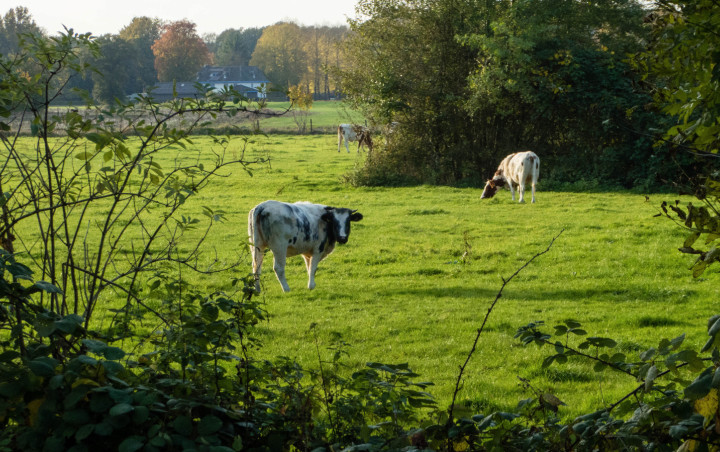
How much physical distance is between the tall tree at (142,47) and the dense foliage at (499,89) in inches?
1805

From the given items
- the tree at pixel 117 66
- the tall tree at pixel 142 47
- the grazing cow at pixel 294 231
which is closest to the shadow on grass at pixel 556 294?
the grazing cow at pixel 294 231

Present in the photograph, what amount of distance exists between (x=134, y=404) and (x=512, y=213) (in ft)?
56.2

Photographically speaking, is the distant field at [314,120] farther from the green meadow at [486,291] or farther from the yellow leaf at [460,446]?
the yellow leaf at [460,446]

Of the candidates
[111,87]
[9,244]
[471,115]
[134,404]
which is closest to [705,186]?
[134,404]

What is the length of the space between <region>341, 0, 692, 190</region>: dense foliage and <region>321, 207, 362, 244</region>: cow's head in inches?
521

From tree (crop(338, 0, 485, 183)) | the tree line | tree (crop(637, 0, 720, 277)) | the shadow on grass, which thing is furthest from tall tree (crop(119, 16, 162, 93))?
tree (crop(637, 0, 720, 277))

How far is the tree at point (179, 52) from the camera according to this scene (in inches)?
3479

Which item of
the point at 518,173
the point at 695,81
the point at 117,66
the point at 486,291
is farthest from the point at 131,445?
the point at 117,66

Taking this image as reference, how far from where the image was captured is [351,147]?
4091cm

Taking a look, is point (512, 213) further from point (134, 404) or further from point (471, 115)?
point (134, 404)

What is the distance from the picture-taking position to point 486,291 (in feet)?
36.8

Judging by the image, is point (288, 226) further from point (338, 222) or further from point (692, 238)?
point (692, 238)

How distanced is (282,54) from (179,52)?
1349 cm

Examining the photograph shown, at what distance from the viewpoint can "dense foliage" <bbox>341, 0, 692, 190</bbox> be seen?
23453 millimetres
